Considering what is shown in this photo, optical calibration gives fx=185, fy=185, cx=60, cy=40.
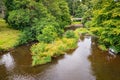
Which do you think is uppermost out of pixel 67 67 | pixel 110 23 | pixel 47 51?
pixel 110 23

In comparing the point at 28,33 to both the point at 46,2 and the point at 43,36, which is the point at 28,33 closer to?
the point at 43,36

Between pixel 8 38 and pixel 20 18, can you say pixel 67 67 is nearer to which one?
pixel 8 38

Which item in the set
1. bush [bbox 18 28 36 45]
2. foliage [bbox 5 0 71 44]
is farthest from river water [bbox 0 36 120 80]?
foliage [bbox 5 0 71 44]

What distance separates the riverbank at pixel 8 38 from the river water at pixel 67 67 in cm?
148

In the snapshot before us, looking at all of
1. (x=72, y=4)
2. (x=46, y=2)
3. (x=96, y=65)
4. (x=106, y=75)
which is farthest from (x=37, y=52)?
(x=72, y=4)

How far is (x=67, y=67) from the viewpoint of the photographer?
82.1ft

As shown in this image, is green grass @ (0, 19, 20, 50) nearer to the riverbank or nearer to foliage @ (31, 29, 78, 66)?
the riverbank

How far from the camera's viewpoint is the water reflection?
25234 millimetres

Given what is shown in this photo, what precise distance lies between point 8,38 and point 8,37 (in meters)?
0.52

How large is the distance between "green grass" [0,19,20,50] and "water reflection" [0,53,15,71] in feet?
7.84

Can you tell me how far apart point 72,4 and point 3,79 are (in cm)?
5799

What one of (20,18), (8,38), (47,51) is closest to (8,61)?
(47,51)

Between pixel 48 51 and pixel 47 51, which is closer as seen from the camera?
pixel 48 51

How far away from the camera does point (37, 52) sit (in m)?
28.7
